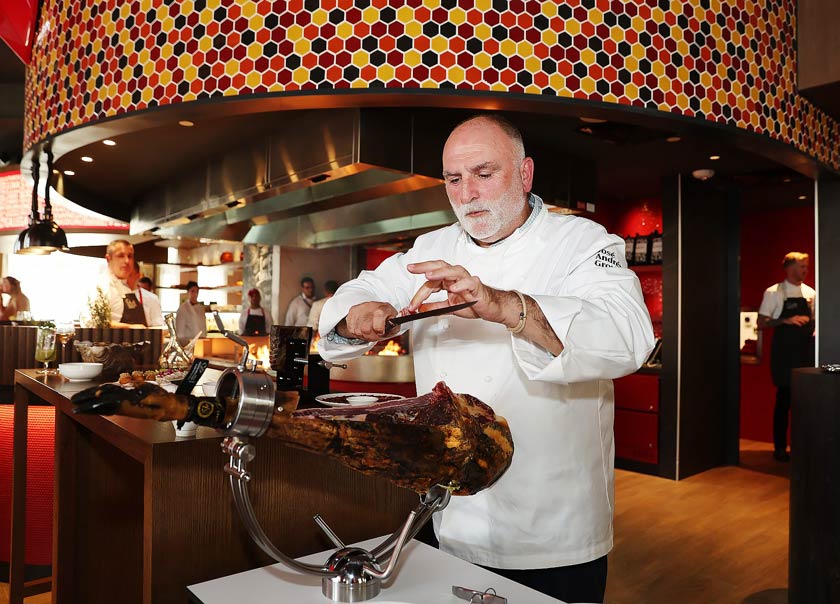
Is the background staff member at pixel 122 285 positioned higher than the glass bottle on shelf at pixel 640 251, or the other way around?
the glass bottle on shelf at pixel 640 251

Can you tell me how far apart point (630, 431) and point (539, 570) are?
4267mm

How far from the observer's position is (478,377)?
147cm

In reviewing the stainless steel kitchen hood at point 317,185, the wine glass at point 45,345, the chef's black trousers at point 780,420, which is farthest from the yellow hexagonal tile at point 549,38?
the chef's black trousers at point 780,420

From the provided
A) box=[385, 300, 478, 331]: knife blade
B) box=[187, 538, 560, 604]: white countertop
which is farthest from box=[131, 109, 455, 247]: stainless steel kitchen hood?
box=[187, 538, 560, 604]: white countertop

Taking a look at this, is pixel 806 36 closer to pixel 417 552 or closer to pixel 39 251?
pixel 417 552

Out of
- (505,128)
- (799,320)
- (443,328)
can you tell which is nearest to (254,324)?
(799,320)

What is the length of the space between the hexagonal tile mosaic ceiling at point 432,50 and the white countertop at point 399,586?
169 centimetres

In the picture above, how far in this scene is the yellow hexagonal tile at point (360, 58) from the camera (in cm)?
229

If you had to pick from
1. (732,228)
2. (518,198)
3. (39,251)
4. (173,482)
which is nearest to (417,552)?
(173,482)

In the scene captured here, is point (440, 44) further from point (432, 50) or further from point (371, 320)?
point (371, 320)

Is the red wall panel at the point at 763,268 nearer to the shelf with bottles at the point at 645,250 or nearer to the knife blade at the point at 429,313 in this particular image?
the shelf with bottles at the point at 645,250

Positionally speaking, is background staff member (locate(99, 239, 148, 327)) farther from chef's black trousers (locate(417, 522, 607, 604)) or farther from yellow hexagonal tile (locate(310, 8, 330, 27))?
chef's black trousers (locate(417, 522, 607, 604))

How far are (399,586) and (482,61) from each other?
1.83 meters

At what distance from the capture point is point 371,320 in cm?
120
